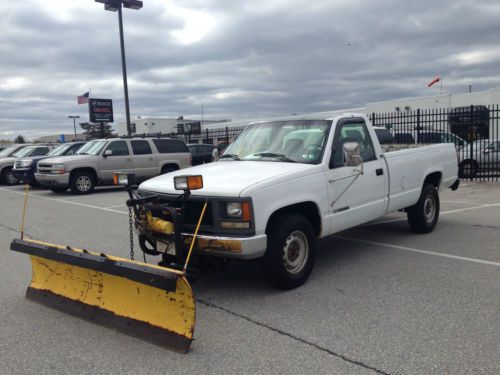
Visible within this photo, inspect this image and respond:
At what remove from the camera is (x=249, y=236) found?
436 cm

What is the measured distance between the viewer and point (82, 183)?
1536 cm

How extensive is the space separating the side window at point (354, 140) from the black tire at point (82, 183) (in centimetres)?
1149

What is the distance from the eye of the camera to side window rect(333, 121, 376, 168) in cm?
554

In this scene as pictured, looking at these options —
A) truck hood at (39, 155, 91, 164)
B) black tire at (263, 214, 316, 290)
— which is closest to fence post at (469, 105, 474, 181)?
black tire at (263, 214, 316, 290)

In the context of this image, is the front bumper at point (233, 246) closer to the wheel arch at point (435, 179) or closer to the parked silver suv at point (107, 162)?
the wheel arch at point (435, 179)

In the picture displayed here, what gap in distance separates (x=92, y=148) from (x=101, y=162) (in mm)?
924

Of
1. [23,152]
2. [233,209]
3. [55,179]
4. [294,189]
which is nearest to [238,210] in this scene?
[233,209]

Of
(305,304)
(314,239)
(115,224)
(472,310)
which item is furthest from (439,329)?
(115,224)

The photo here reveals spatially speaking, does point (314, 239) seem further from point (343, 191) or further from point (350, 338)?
point (350, 338)

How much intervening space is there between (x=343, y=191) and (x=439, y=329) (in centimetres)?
205

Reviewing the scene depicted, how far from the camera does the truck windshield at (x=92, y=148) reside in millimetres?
15949

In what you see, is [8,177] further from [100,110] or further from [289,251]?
[289,251]

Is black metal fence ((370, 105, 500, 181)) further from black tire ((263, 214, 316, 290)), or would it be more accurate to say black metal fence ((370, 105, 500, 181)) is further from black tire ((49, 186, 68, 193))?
black tire ((263, 214, 316, 290))

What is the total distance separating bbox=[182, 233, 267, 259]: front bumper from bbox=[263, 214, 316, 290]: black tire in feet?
0.59
